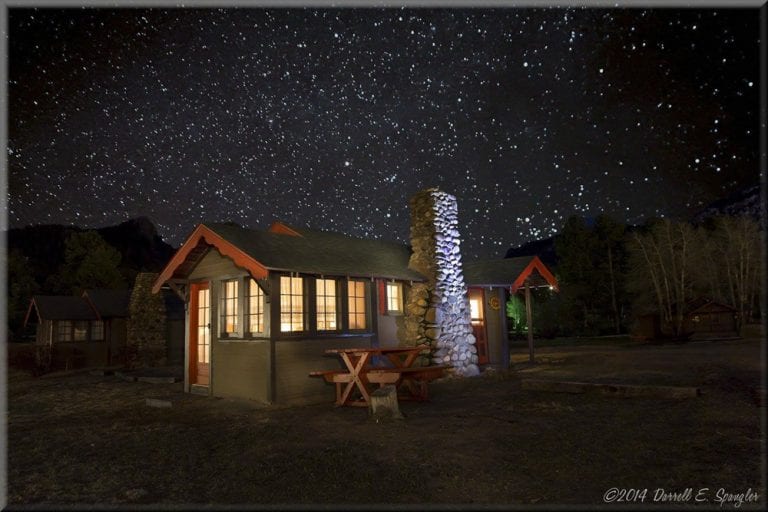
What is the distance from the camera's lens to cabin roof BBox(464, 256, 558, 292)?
15.7m

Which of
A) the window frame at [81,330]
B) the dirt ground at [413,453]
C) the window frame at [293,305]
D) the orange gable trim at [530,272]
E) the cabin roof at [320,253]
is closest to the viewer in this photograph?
the dirt ground at [413,453]

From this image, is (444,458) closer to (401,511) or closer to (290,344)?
(401,511)

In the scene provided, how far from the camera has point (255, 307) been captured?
11172 mm

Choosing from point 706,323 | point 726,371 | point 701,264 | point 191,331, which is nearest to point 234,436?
point 191,331

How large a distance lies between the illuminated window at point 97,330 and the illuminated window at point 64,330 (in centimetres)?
106

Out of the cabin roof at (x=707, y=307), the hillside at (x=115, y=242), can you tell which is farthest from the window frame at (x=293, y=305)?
the hillside at (x=115, y=242)

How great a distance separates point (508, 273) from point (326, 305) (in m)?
7.55

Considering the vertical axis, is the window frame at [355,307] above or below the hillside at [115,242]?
below

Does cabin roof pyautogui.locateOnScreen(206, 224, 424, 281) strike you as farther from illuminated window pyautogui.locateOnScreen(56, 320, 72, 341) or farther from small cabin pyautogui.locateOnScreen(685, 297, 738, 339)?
small cabin pyautogui.locateOnScreen(685, 297, 738, 339)

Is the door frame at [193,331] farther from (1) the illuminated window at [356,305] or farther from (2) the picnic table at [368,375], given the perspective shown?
(2) the picnic table at [368,375]

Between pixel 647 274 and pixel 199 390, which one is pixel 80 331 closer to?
pixel 199 390

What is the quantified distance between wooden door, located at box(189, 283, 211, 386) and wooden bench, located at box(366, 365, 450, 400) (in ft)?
19.4

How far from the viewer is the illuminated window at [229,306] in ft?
38.4

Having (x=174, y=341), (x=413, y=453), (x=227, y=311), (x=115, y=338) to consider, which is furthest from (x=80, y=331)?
(x=413, y=453)
